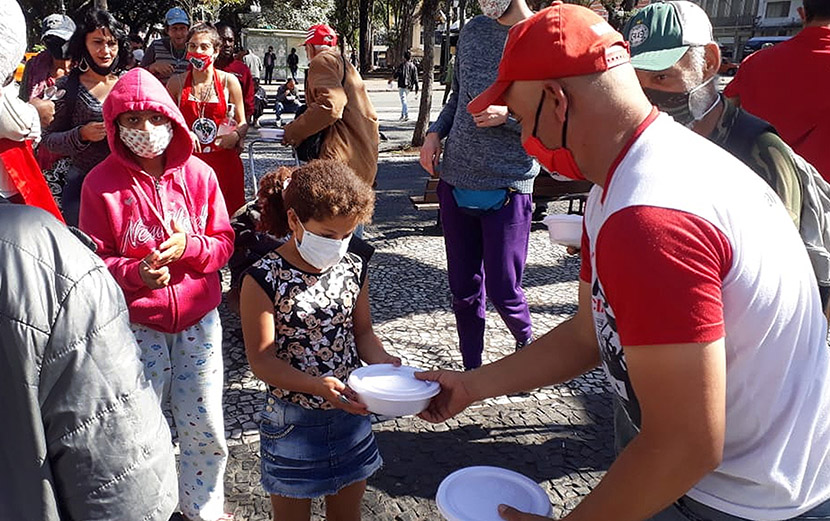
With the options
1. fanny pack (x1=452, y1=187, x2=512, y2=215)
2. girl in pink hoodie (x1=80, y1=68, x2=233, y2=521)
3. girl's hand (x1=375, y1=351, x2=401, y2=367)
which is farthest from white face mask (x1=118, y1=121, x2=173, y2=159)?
fanny pack (x1=452, y1=187, x2=512, y2=215)

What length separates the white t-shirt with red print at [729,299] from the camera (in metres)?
1.11

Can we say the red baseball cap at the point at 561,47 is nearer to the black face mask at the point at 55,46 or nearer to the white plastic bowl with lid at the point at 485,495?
the white plastic bowl with lid at the point at 485,495

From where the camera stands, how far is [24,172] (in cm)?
156

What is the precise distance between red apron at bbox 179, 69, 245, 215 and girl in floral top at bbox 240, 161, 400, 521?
229 centimetres

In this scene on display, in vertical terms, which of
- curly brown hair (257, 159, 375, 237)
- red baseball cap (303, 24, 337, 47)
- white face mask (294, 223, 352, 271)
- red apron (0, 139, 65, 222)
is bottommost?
white face mask (294, 223, 352, 271)

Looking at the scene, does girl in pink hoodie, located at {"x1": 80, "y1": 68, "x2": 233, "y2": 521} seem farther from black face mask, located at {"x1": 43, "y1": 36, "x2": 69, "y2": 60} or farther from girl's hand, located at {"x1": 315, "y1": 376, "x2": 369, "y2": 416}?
black face mask, located at {"x1": 43, "y1": 36, "x2": 69, "y2": 60}

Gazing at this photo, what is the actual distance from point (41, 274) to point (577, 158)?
3.34 feet

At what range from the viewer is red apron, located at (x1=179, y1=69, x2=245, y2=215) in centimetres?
429

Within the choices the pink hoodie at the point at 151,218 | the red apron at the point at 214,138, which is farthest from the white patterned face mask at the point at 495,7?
the red apron at the point at 214,138

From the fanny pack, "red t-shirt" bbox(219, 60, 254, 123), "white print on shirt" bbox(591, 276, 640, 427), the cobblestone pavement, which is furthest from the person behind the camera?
"red t-shirt" bbox(219, 60, 254, 123)

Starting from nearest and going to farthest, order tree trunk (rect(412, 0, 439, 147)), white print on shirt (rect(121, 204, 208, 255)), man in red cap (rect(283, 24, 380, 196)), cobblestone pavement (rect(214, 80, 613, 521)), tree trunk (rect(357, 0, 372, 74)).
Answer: white print on shirt (rect(121, 204, 208, 255))
cobblestone pavement (rect(214, 80, 613, 521))
man in red cap (rect(283, 24, 380, 196))
tree trunk (rect(412, 0, 439, 147))
tree trunk (rect(357, 0, 372, 74))

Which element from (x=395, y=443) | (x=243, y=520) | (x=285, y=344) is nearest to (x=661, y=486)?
(x=285, y=344)

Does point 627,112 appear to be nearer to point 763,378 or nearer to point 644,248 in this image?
point 644,248

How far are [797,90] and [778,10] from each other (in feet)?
270
